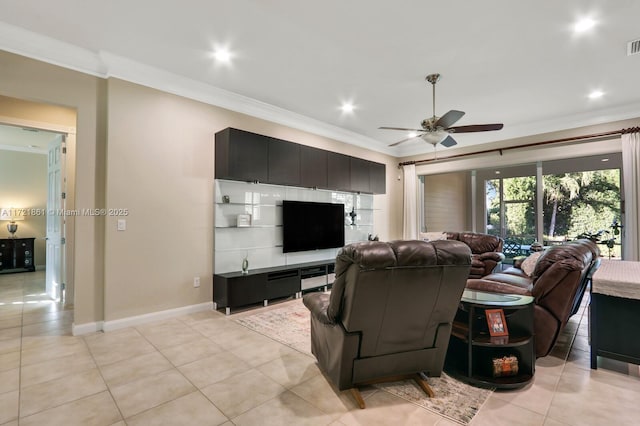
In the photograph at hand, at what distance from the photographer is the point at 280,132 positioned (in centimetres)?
509

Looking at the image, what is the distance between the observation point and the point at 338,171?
561 cm

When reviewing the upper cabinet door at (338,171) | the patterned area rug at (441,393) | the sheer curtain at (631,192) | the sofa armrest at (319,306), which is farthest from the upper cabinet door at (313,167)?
the sheer curtain at (631,192)

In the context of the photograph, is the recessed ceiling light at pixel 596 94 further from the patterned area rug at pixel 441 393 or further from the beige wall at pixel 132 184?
the beige wall at pixel 132 184

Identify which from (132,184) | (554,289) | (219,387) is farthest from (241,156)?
(554,289)

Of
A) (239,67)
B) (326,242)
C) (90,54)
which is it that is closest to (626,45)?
(239,67)

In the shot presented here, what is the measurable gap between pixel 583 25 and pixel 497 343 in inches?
113

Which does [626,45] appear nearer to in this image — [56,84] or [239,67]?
[239,67]

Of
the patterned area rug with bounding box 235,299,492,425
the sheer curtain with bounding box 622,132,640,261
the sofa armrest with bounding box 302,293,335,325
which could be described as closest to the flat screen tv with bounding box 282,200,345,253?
the patterned area rug with bounding box 235,299,492,425

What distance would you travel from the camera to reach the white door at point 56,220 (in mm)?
4262

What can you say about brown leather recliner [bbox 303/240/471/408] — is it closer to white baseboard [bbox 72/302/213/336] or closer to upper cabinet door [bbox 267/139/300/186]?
white baseboard [bbox 72/302/213/336]

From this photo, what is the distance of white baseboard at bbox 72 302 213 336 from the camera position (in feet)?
10.7

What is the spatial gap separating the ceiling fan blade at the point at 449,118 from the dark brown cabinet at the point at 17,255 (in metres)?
8.65

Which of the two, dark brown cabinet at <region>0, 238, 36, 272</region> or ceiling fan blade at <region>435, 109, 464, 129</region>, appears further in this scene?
dark brown cabinet at <region>0, 238, 36, 272</region>

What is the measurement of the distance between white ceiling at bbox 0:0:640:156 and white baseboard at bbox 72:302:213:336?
106 inches
